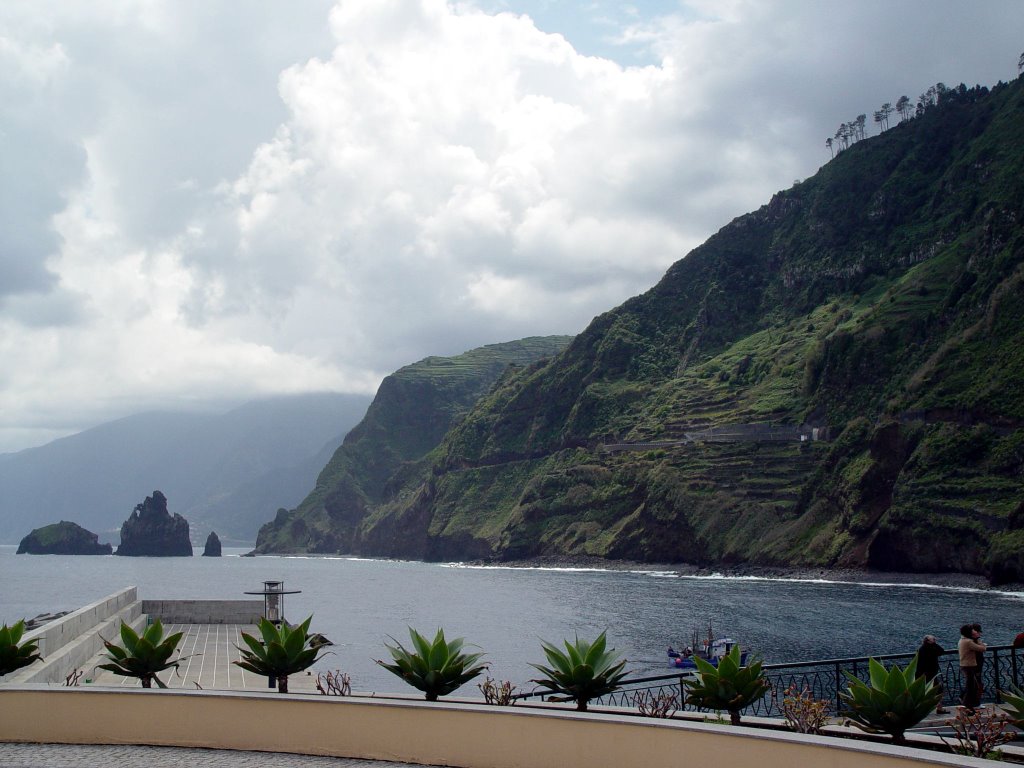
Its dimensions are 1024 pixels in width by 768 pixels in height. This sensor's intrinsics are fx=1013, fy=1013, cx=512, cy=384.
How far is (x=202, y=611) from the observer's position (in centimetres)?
4044

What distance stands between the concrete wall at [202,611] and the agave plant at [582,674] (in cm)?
2873

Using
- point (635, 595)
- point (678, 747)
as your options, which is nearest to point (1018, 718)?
point (678, 747)

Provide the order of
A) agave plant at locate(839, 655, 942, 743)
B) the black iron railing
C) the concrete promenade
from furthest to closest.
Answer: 1. the concrete promenade
2. the black iron railing
3. agave plant at locate(839, 655, 942, 743)

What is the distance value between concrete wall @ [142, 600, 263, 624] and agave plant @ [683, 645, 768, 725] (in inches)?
1195

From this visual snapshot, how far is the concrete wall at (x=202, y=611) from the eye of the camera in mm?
39938

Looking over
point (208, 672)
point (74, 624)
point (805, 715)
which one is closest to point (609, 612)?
point (208, 672)

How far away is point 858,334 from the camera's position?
563 ft

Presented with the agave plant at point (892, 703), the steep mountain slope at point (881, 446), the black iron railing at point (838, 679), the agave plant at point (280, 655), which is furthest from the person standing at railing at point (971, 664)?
the steep mountain slope at point (881, 446)

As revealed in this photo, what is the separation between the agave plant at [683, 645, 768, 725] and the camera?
12.5m

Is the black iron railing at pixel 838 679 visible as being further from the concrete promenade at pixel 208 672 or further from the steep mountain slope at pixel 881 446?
the steep mountain slope at pixel 881 446

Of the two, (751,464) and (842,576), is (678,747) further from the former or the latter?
(751,464)

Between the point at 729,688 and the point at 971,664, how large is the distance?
300 inches

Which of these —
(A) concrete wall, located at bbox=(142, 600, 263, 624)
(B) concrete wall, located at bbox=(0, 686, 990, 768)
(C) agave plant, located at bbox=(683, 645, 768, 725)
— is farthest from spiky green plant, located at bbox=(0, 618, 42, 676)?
(A) concrete wall, located at bbox=(142, 600, 263, 624)

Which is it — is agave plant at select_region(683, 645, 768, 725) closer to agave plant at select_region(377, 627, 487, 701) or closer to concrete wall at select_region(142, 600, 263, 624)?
agave plant at select_region(377, 627, 487, 701)
